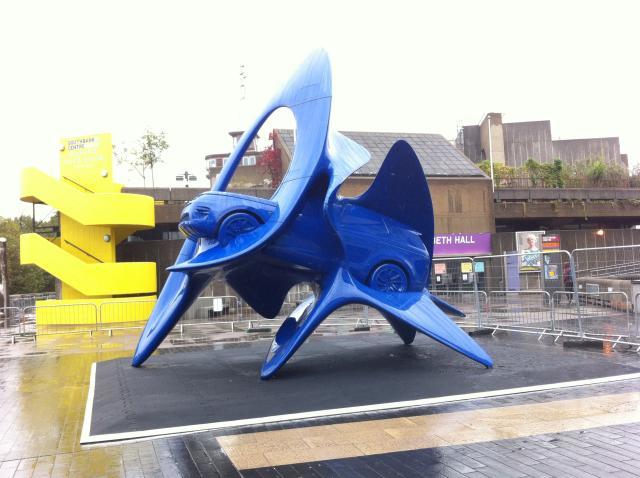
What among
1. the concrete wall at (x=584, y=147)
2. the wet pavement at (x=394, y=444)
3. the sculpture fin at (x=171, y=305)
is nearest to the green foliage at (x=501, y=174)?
the concrete wall at (x=584, y=147)

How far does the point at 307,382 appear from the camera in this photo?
31.0ft

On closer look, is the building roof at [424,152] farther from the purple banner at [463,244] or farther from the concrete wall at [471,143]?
the concrete wall at [471,143]

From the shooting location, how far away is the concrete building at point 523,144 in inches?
2029

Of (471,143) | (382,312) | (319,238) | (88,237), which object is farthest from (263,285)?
(471,143)

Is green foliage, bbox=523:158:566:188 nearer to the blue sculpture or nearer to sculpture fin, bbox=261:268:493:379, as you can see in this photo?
the blue sculpture

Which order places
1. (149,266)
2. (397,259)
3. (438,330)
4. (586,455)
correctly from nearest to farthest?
(586,455) < (438,330) < (397,259) < (149,266)

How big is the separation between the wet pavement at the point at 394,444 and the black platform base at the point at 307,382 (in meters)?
0.38

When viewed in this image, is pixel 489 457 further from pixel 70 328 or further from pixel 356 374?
pixel 70 328

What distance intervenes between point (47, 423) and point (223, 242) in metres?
3.76

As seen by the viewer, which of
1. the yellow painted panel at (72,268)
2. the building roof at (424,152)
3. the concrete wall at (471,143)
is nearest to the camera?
the yellow painted panel at (72,268)

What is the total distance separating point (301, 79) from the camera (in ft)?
36.5

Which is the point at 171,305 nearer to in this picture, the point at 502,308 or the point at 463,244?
the point at 502,308

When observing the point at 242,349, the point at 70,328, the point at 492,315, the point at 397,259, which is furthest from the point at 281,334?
the point at 70,328

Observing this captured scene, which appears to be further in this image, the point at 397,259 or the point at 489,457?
the point at 397,259
